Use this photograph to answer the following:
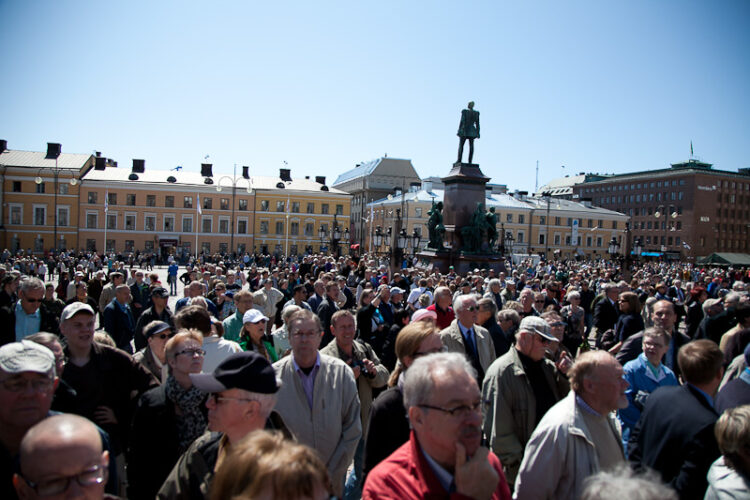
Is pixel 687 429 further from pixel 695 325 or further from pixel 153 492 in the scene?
pixel 695 325

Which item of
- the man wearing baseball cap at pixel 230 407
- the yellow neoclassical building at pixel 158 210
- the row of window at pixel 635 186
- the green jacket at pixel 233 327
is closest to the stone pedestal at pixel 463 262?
the green jacket at pixel 233 327

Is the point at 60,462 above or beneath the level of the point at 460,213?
beneath

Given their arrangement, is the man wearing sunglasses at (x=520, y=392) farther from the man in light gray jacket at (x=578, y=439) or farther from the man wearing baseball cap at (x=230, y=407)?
the man wearing baseball cap at (x=230, y=407)

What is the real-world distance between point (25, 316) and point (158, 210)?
63619 mm

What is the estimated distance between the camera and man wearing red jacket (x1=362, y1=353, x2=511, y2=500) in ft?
7.39

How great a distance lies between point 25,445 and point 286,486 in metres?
1.05

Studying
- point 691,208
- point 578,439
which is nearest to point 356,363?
point 578,439

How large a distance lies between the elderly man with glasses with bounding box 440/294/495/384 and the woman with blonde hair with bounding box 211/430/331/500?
3.84 m

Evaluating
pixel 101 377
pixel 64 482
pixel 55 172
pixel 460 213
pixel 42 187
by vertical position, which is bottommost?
pixel 101 377

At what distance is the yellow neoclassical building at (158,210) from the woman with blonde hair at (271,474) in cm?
5805

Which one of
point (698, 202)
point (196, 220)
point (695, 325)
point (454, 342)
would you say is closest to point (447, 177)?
point (695, 325)

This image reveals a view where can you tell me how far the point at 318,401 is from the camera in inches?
161

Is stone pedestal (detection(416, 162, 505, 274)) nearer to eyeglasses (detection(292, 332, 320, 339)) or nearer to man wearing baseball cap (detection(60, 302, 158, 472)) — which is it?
eyeglasses (detection(292, 332, 320, 339))

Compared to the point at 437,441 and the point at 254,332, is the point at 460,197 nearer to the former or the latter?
the point at 254,332
